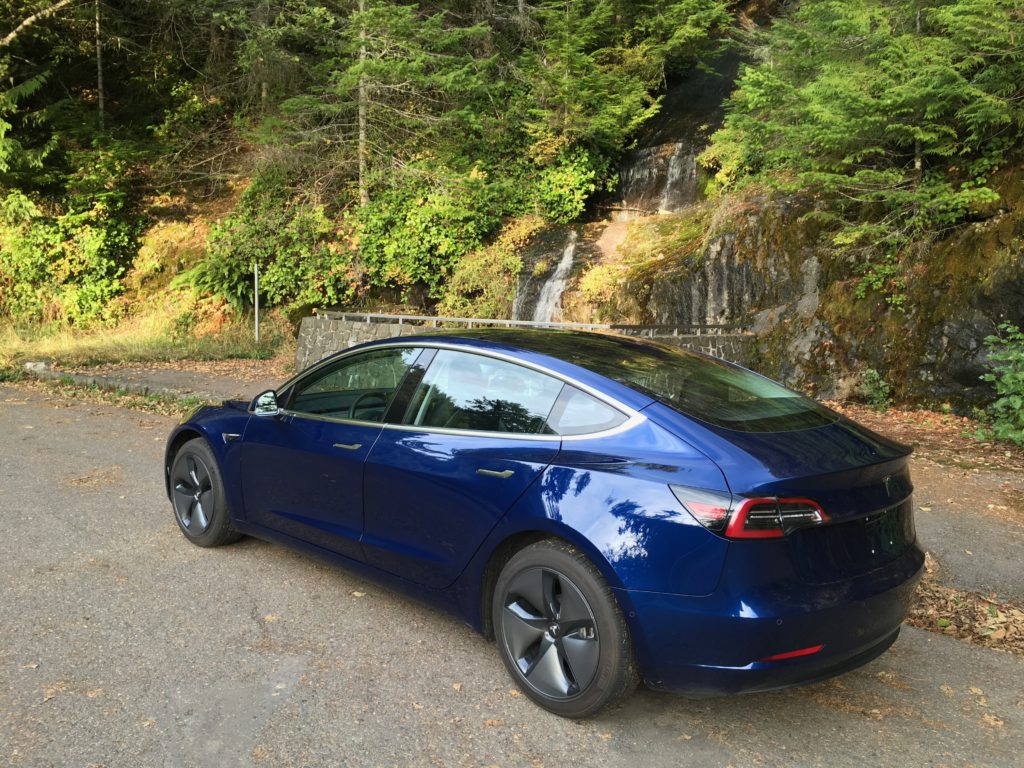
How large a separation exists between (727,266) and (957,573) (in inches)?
349

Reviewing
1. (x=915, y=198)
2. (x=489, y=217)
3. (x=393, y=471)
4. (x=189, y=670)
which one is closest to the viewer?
(x=189, y=670)

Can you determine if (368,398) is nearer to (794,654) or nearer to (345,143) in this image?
(794,654)

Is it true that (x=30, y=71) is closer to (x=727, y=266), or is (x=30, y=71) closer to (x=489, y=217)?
(x=489, y=217)

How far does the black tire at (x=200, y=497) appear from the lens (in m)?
4.81

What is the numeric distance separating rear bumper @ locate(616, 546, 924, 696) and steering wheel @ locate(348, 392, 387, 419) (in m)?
1.71

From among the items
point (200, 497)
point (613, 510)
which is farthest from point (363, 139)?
point (613, 510)

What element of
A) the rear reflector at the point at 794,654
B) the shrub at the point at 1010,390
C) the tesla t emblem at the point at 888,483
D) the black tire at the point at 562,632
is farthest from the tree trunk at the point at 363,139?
the rear reflector at the point at 794,654

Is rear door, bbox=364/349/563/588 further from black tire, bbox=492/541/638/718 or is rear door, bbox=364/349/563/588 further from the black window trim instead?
black tire, bbox=492/541/638/718

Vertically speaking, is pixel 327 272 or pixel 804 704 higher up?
pixel 327 272

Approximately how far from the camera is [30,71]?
69.4 feet

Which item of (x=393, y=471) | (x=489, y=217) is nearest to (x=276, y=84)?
(x=489, y=217)

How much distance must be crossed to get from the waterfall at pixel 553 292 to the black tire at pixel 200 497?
11.2 meters

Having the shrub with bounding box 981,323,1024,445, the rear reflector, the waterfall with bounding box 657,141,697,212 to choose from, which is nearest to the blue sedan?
the rear reflector

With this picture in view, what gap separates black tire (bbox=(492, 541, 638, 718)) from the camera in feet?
9.37
